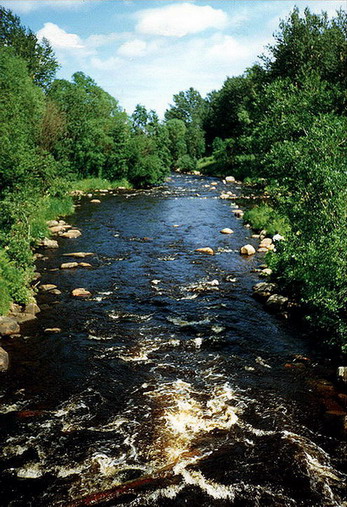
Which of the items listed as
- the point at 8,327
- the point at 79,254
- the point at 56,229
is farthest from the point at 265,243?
the point at 8,327

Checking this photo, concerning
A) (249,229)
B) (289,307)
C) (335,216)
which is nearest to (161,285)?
(289,307)

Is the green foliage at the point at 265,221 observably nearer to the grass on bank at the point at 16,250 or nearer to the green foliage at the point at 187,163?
the grass on bank at the point at 16,250

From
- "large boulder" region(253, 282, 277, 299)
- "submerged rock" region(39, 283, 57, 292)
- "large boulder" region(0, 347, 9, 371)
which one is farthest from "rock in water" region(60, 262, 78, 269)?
"large boulder" region(253, 282, 277, 299)

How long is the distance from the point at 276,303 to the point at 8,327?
10.3 meters

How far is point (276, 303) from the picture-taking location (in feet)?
51.2

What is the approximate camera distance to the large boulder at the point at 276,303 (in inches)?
611

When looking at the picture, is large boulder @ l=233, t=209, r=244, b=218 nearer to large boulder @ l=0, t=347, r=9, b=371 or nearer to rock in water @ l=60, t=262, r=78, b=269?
rock in water @ l=60, t=262, r=78, b=269

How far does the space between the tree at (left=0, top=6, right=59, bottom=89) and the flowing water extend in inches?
2234

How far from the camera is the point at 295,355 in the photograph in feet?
40.3

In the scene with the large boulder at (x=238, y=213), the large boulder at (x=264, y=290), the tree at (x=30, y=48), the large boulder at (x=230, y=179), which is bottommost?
the large boulder at (x=264, y=290)

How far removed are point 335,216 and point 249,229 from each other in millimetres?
17308

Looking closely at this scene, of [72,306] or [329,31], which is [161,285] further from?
[329,31]

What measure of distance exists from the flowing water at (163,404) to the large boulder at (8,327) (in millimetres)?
525

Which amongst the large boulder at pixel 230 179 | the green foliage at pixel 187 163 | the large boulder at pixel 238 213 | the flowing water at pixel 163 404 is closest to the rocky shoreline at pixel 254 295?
the flowing water at pixel 163 404
